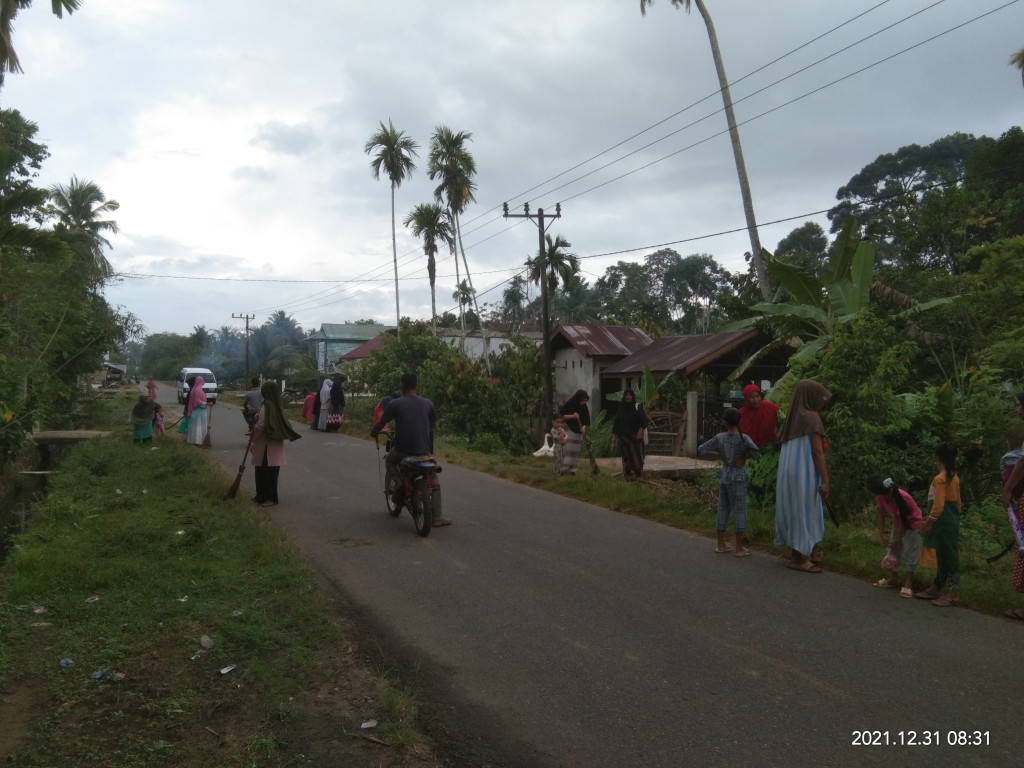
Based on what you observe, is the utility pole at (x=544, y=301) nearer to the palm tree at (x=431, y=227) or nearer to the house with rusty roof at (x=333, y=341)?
the palm tree at (x=431, y=227)

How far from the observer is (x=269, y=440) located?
1097 cm

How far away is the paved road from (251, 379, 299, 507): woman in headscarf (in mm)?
2097

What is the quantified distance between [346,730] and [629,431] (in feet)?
30.7

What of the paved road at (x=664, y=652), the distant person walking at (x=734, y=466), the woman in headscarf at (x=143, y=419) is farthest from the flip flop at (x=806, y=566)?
the woman in headscarf at (x=143, y=419)

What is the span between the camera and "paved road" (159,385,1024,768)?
162 inches

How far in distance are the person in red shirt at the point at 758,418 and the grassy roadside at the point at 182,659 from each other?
17.0ft

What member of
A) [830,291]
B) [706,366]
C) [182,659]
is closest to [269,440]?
[182,659]

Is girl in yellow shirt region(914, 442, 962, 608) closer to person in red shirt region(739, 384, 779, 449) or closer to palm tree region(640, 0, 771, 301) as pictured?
person in red shirt region(739, 384, 779, 449)

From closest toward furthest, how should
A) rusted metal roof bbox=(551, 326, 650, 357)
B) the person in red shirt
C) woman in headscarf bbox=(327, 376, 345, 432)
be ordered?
the person in red shirt
woman in headscarf bbox=(327, 376, 345, 432)
rusted metal roof bbox=(551, 326, 650, 357)

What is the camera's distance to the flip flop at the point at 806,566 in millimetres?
7677

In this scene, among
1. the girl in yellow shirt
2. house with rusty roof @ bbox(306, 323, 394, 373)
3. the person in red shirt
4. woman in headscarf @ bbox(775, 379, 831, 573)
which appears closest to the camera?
the girl in yellow shirt

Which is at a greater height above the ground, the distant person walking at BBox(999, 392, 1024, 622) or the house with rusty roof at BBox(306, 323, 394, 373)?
the house with rusty roof at BBox(306, 323, 394, 373)

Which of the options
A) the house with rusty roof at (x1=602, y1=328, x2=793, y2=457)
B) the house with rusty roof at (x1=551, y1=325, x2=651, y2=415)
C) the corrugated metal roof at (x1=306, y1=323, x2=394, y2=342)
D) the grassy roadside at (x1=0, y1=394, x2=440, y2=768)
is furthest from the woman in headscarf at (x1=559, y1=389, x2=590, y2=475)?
the corrugated metal roof at (x1=306, y1=323, x2=394, y2=342)

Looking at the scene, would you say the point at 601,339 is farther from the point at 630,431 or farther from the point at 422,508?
the point at 422,508
